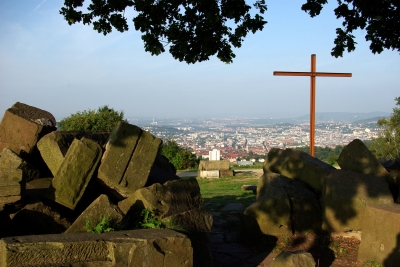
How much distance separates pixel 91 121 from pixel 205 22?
24.4 meters

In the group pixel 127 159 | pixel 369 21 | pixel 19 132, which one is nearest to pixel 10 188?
pixel 127 159

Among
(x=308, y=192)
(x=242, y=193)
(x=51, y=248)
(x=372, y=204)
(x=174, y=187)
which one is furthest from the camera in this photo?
(x=242, y=193)

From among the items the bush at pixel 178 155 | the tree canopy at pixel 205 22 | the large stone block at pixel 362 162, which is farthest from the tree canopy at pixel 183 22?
the bush at pixel 178 155

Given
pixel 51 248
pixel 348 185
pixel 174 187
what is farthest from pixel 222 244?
pixel 51 248

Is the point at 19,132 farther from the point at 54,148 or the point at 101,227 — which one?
the point at 101,227

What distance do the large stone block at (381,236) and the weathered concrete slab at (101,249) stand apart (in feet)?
8.39

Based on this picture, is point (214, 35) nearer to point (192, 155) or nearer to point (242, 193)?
point (242, 193)

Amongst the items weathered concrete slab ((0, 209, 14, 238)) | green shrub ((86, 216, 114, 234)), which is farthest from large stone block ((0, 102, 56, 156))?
green shrub ((86, 216, 114, 234))

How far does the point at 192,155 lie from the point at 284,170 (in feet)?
70.3

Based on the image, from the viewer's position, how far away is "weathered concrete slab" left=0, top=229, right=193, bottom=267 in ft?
12.0

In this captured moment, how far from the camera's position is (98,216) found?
4.66m

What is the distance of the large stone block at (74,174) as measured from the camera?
506 centimetres

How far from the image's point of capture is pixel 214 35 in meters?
8.82

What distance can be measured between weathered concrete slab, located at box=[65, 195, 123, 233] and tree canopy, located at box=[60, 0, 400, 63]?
4.59 metres
